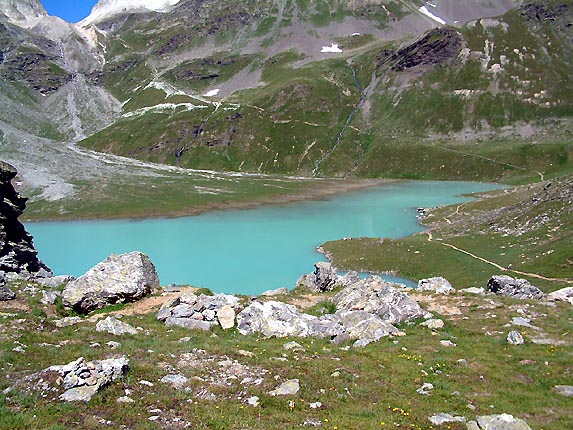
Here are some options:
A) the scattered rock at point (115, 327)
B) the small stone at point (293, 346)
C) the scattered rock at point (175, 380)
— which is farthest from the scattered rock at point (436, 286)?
the scattered rock at point (175, 380)

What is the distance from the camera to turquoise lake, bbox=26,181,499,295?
7669 centimetres

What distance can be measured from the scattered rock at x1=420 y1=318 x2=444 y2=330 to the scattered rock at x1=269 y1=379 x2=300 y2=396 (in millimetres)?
12287

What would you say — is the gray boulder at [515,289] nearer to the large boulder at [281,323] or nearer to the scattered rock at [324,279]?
the scattered rock at [324,279]

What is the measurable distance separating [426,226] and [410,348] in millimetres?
85299

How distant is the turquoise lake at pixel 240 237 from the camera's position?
76.7 metres

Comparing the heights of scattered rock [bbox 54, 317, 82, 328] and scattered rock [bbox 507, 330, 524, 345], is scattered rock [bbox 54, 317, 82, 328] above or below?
above

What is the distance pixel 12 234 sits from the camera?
4919cm

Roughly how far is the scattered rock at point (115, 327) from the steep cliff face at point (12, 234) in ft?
82.3

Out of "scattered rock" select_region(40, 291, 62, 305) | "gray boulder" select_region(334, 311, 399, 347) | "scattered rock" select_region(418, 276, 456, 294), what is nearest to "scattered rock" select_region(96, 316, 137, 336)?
"scattered rock" select_region(40, 291, 62, 305)

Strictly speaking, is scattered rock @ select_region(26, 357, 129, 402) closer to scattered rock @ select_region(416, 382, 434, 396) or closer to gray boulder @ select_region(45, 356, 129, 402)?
gray boulder @ select_region(45, 356, 129, 402)

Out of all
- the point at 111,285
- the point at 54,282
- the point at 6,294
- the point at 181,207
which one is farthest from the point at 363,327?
the point at 181,207

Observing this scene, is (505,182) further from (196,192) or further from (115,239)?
(115,239)

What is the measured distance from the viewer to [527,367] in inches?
822

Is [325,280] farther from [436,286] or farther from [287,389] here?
[287,389]
